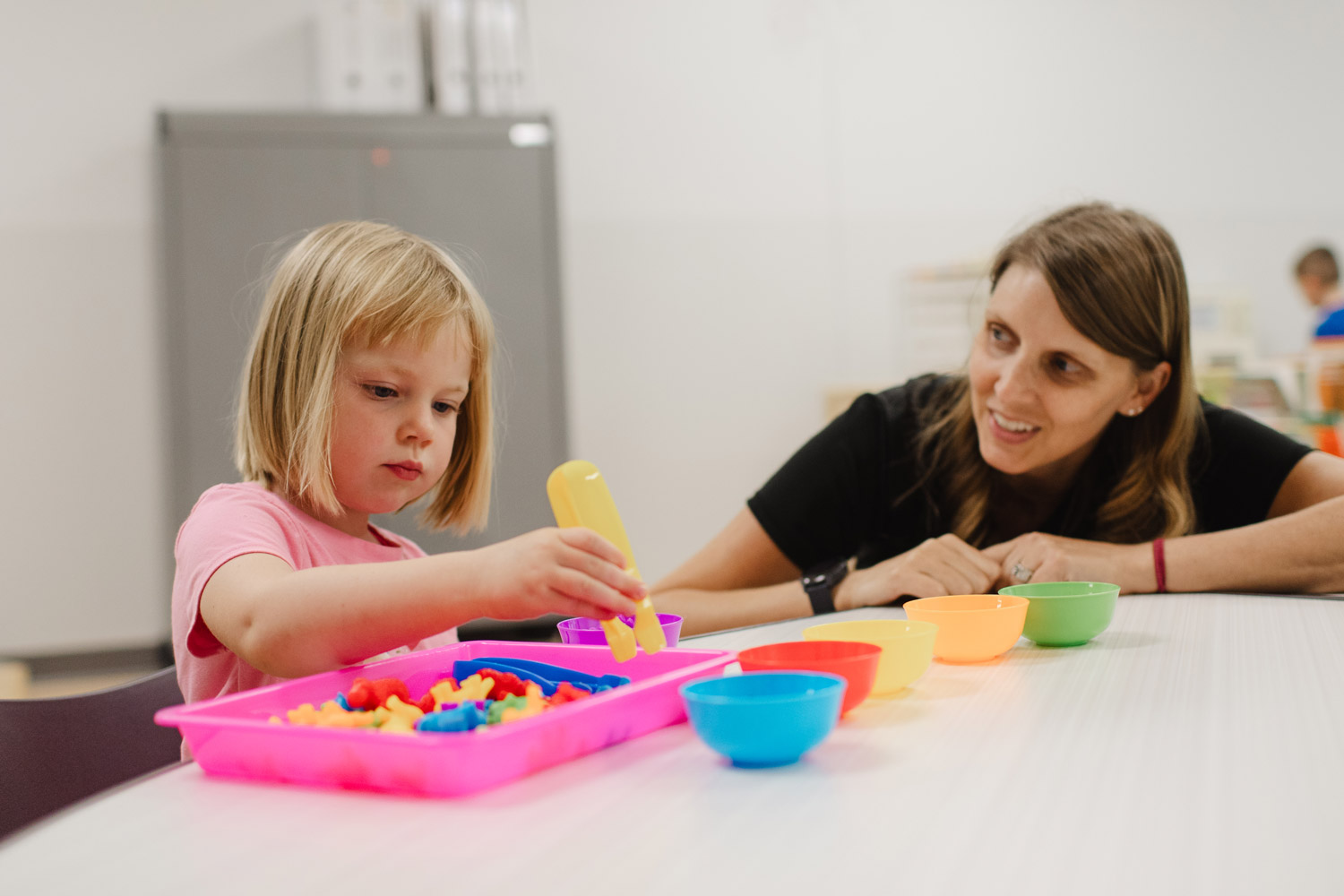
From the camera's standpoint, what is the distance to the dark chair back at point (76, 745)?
846 mm

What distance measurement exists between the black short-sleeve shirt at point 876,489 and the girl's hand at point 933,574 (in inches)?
9.7

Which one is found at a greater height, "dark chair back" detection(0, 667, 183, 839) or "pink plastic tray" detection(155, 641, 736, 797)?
"pink plastic tray" detection(155, 641, 736, 797)

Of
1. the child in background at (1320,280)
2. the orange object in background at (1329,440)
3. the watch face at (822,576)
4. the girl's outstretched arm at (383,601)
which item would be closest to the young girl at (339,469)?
the girl's outstretched arm at (383,601)

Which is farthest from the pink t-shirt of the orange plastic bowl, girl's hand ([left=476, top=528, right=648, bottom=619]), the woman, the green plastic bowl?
the green plastic bowl

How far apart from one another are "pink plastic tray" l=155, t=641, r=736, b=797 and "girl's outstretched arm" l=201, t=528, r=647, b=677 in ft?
0.09

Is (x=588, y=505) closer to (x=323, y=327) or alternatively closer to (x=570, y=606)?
(x=570, y=606)

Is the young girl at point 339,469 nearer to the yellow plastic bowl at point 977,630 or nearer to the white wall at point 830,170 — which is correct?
the yellow plastic bowl at point 977,630

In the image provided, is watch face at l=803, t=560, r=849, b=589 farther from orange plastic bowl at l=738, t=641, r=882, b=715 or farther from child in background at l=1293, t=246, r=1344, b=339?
child in background at l=1293, t=246, r=1344, b=339

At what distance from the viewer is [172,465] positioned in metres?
2.95

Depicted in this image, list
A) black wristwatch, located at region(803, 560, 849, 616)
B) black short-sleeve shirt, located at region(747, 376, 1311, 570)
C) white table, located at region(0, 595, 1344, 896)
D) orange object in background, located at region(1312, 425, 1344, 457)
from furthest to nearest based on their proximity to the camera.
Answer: orange object in background, located at region(1312, 425, 1344, 457)
black short-sleeve shirt, located at region(747, 376, 1311, 570)
black wristwatch, located at region(803, 560, 849, 616)
white table, located at region(0, 595, 1344, 896)

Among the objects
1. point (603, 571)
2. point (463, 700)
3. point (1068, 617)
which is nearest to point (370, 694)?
point (463, 700)

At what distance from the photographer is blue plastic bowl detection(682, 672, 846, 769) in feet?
1.76

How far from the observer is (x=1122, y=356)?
1.29 meters

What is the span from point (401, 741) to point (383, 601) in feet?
0.64
